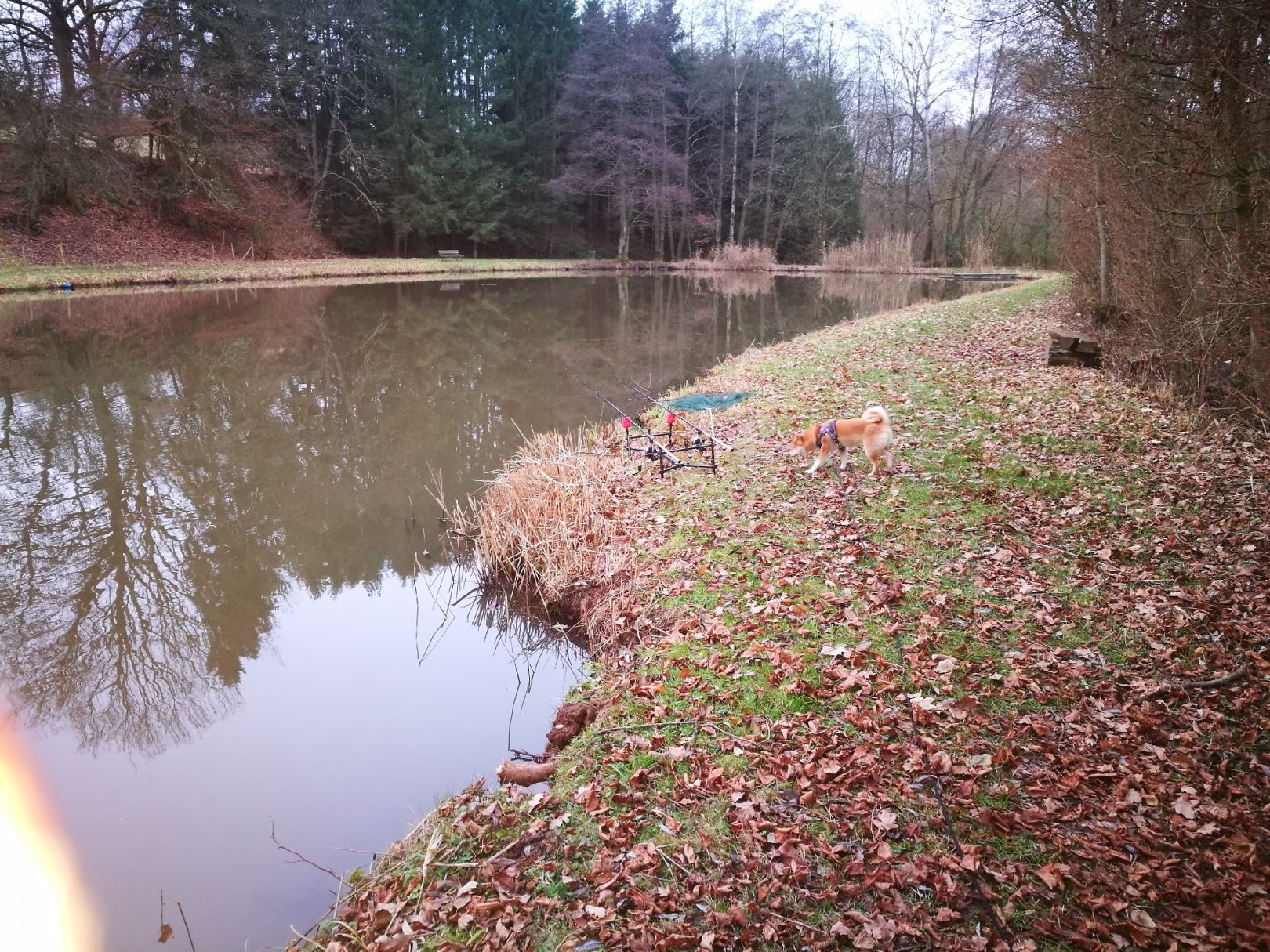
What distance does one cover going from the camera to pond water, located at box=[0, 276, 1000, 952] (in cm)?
407

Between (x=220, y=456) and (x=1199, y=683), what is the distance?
11.1 meters

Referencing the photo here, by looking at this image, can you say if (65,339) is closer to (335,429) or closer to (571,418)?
(335,429)

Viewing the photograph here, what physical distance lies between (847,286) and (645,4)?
2429cm

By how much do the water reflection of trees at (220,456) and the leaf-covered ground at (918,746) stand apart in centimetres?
250

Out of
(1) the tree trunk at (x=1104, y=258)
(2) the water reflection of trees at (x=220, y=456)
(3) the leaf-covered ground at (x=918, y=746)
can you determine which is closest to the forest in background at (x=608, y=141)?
(1) the tree trunk at (x=1104, y=258)

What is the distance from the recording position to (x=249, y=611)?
21.6ft

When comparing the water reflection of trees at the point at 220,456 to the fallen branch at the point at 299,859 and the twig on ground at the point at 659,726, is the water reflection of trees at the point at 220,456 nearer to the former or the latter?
the fallen branch at the point at 299,859

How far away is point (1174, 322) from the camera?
887 cm

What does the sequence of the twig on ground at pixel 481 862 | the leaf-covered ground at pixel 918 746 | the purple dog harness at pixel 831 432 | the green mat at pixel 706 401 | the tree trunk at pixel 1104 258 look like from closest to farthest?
the leaf-covered ground at pixel 918 746, the twig on ground at pixel 481 862, the purple dog harness at pixel 831 432, the green mat at pixel 706 401, the tree trunk at pixel 1104 258

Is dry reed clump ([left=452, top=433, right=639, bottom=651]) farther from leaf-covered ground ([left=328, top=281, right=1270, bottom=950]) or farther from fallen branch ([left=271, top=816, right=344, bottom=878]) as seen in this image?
fallen branch ([left=271, top=816, right=344, bottom=878])

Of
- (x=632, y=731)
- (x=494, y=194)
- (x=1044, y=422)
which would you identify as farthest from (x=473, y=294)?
(x=632, y=731)

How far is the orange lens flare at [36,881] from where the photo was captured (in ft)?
11.2

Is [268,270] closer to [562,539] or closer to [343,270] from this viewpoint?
[343,270]

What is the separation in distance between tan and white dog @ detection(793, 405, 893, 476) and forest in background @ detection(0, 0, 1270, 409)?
371 centimetres
